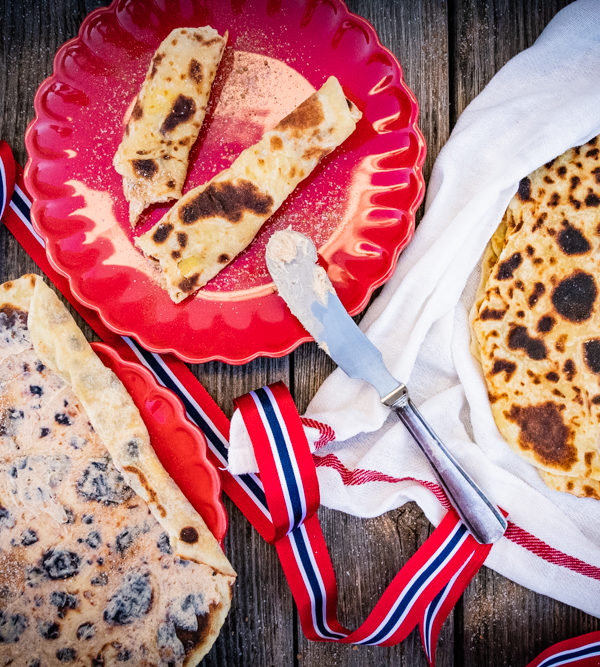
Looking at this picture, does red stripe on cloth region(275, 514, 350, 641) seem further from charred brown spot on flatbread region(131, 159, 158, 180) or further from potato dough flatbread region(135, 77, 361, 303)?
charred brown spot on flatbread region(131, 159, 158, 180)

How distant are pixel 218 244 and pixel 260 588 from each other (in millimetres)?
1045

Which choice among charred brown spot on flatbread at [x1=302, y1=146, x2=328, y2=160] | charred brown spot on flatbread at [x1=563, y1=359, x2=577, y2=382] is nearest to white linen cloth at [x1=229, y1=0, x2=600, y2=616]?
charred brown spot on flatbread at [x1=563, y1=359, x2=577, y2=382]

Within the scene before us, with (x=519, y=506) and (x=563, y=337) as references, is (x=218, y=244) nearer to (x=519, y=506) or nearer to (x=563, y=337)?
(x=563, y=337)

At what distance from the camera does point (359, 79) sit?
1.71 metres

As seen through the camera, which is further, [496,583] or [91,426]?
[496,583]

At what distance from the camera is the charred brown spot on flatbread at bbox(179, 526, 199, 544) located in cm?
149

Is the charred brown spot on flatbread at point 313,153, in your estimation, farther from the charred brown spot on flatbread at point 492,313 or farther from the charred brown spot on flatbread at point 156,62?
the charred brown spot on flatbread at point 492,313

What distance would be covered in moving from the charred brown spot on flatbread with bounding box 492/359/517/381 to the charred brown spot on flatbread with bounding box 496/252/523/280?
0.24 m

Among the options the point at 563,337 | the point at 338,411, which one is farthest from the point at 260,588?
the point at 563,337

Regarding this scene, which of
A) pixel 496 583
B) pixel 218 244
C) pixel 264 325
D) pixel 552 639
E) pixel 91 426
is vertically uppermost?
pixel 218 244

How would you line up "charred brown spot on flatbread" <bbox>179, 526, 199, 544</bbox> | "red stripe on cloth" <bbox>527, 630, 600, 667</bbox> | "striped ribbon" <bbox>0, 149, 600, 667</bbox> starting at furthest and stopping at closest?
"red stripe on cloth" <bbox>527, 630, 600, 667</bbox> < "striped ribbon" <bbox>0, 149, 600, 667</bbox> < "charred brown spot on flatbread" <bbox>179, 526, 199, 544</bbox>

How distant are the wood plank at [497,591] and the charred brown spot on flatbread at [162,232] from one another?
3.11 ft

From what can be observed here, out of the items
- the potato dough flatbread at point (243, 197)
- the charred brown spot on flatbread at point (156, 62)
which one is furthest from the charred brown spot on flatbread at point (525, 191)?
the charred brown spot on flatbread at point (156, 62)

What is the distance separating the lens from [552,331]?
5.32ft
